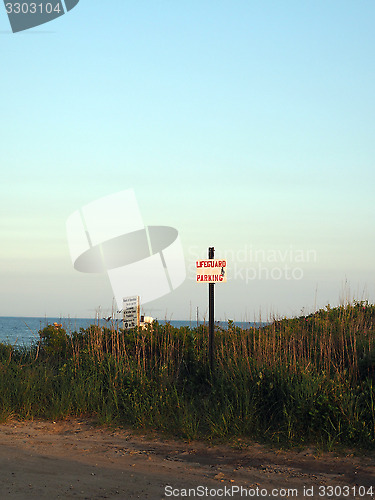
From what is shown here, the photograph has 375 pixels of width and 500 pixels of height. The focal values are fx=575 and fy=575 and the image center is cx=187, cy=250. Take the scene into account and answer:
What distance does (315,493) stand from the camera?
6.60 metres

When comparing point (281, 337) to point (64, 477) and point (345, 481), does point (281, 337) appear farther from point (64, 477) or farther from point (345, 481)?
point (64, 477)

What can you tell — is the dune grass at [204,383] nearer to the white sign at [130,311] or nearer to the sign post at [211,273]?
the white sign at [130,311]

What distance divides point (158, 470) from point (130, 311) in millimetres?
7549

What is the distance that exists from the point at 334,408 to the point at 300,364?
4.68ft

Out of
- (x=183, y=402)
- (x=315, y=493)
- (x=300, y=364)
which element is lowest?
(x=315, y=493)

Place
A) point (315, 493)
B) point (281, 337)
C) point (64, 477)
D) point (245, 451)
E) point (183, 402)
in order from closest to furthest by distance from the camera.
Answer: point (315, 493) < point (64, 477) < point (245, 451) < point (183, 402) < point (281, 337)

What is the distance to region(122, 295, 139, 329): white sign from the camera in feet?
47.2

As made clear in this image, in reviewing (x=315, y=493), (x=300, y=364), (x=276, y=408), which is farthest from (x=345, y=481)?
(x=300, y=364)

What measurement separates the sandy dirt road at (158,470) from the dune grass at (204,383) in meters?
0.51

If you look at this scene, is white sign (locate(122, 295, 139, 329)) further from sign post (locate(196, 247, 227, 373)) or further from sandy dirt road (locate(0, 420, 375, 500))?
sandy dirt road (locate(0, 420, 375, 500))

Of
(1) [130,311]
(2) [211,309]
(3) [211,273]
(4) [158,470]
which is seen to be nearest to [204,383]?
(2) [211,309]

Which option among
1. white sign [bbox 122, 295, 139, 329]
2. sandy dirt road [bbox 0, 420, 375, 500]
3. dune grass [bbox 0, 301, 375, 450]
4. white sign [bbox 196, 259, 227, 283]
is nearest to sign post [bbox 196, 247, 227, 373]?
white sign [bbox 196, 259, 227, 283]

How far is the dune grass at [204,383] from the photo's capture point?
8.73 meters

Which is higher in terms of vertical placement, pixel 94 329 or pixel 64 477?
pixel 94 329
